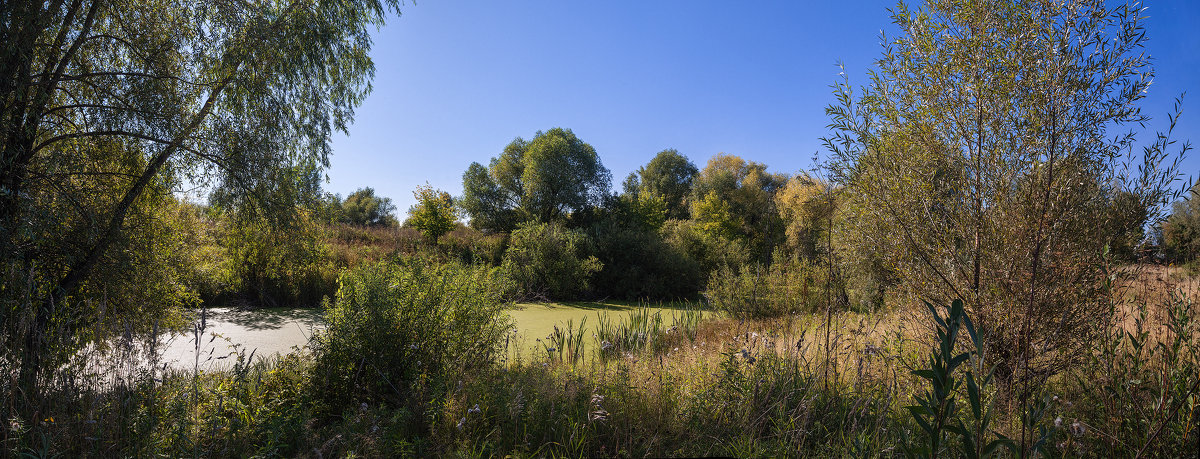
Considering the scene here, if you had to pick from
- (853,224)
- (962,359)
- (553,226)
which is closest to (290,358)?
(962,359)

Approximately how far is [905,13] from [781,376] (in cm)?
354

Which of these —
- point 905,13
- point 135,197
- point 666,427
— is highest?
point 905,13

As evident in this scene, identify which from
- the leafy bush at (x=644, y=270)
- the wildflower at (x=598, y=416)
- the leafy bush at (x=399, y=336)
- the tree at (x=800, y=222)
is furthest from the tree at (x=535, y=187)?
the wildflower at (x=598, y=416)

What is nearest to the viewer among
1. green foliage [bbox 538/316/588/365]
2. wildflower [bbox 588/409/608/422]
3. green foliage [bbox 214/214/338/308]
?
wildflower [bbox 588/409/608/422]

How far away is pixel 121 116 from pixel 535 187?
19282mm

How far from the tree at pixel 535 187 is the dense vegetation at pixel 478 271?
17663 millimetres

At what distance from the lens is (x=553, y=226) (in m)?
16.4

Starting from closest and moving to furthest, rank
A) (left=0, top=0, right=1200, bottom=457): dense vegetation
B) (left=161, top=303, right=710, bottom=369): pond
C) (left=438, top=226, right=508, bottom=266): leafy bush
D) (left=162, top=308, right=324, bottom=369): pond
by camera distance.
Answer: (left=0, top=0, right=1200, bottom=457): dense vegetation → (left=162, top=308, right=324, bottom=369): pond → (left=161, top=303, right=710, bottom=369): pond → (left=438, top=226, right=508, bottom=266): leafy bush

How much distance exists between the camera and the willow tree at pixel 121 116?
12.6ft

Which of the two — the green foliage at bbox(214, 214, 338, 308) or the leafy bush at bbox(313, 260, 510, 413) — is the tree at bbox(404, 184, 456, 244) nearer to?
the green foliage at bbox(214, 214, 338, 308)

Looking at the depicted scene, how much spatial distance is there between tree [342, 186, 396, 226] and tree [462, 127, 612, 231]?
15.6 meters

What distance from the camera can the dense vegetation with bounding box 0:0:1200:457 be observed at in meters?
2.95

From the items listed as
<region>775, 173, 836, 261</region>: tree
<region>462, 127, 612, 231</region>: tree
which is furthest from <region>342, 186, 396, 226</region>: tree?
<region>775, 173, 836, 261</region>: tree

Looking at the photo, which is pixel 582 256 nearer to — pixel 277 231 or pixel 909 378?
pixel 277 231
